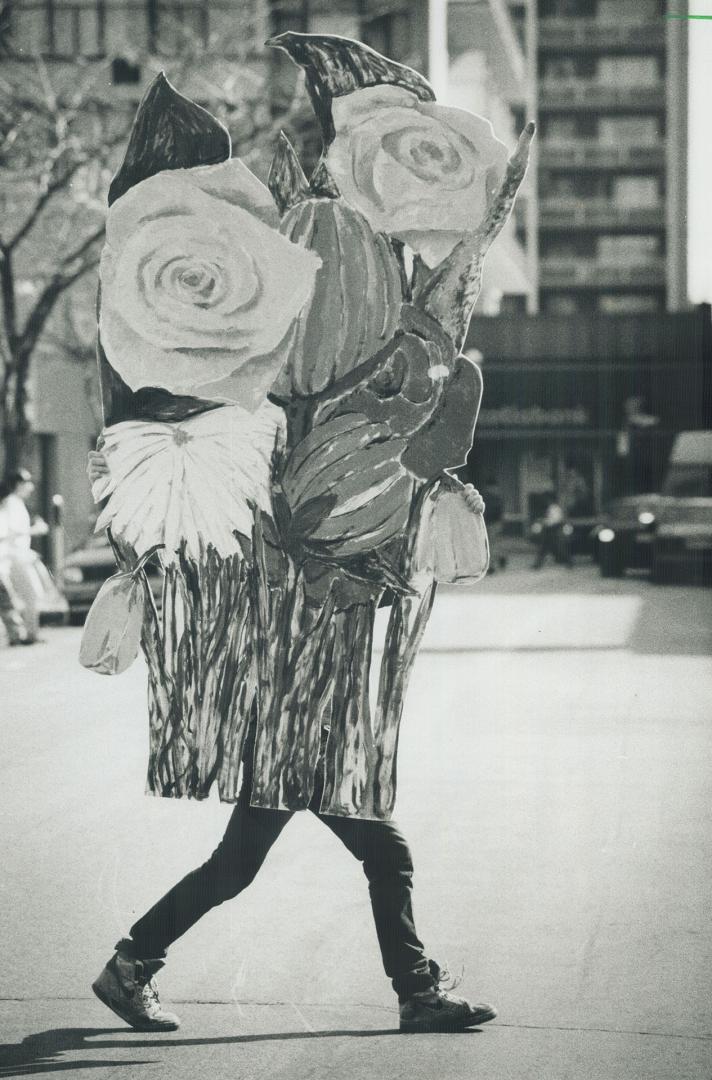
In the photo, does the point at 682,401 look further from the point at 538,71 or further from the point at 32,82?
the point at 32,82

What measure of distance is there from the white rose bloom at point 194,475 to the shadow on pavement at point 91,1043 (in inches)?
48.9

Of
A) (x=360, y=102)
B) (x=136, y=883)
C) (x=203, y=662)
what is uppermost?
(x=360, y=102)

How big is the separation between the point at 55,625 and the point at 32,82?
8.42 meters

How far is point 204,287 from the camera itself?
4.19 m

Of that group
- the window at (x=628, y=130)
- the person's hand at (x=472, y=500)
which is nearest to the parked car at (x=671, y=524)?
the person's hand at (x=472, y=500)

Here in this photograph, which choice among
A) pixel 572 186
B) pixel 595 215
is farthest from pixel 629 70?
pixel 595 215

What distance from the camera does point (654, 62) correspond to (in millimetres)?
61031

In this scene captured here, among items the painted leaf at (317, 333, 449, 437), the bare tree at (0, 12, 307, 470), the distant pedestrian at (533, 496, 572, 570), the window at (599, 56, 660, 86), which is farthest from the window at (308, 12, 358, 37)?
the painted leaf at (317, 333, 449, 437)

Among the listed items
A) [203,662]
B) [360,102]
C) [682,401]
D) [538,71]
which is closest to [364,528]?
[203,662]

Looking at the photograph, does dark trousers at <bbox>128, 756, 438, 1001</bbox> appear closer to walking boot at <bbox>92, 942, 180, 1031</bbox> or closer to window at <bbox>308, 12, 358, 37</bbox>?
walking boot at <bbox>92, 942, 180, 1031</bbox>

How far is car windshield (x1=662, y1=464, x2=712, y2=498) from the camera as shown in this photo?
26.0 meters

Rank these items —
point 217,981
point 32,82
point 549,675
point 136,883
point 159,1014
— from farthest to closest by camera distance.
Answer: point 32,82
point 549,675
point 136,883
point 217,981
point 159,1014

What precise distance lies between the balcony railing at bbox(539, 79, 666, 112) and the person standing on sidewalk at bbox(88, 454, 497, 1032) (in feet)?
195

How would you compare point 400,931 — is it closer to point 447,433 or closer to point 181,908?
point 181,908
